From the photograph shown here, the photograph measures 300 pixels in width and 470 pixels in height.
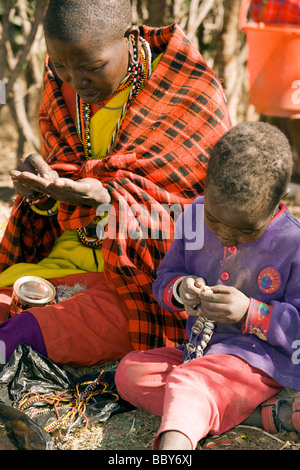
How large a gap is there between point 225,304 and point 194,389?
284 millimetres

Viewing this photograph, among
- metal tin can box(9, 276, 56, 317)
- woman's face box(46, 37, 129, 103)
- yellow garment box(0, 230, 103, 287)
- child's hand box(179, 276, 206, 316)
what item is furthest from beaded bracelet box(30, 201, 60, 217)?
child's hand box(179, 276, 206, 316)

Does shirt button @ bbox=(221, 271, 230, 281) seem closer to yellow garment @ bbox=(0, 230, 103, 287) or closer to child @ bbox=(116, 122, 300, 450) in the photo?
child @ bbox=(116, 122, 300, 450)

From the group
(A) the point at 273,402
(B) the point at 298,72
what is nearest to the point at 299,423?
(A) the point at 273,402

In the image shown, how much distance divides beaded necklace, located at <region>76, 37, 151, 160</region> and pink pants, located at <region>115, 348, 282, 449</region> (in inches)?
38.9

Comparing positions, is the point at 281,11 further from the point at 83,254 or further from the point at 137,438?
the point at 137,438

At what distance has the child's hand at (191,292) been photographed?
2.27m

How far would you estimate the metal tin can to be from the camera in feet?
9.17

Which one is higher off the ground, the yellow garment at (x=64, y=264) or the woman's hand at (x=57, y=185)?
the woman's hand at (x=57, y=185)

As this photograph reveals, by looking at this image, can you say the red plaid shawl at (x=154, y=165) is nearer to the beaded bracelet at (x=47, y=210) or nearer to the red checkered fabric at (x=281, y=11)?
the beaded bracelet at (x=47, y=210)

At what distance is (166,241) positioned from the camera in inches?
110

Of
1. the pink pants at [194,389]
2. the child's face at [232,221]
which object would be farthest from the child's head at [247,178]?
the pink pants at [194,389]

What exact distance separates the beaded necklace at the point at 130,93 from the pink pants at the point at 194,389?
99 cm
